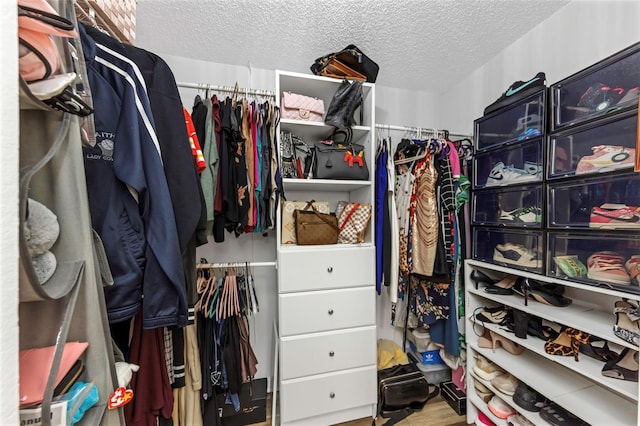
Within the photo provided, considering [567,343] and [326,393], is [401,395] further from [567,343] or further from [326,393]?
[567,343]

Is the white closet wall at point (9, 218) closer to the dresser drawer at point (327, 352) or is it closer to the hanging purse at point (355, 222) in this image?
the dresser drawer at point (327, 352)

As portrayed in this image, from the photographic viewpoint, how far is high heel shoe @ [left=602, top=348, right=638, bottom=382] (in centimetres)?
90

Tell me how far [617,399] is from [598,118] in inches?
47.7

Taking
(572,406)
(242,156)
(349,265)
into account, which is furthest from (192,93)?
(572,406)

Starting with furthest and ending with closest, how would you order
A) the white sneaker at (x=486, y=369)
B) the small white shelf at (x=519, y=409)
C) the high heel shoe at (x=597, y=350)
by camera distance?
the white sneaker at (x=486, y=369), the small white shelf at (x=519, y=409), the high heel shoe at (x=597, y=350)

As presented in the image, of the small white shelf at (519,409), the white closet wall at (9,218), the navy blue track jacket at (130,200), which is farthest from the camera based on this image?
the small white shelf at (519,409)

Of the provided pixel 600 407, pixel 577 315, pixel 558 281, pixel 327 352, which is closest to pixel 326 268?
pixel 327 352

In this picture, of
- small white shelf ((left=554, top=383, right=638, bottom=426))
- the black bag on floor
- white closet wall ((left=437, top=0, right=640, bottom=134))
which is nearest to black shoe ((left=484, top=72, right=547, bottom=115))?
white closet wall ((left=437, top=0, right=640, bottom=134))

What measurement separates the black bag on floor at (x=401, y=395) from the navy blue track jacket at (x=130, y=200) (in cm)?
146

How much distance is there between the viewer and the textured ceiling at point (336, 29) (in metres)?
1.34

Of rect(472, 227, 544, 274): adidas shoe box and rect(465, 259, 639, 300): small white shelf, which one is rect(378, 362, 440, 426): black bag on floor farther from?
rect(472, 227, 544, 274): adidas shoe box

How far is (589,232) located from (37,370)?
173 cm

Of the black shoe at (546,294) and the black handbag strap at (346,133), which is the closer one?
the black shoe at (546,294)

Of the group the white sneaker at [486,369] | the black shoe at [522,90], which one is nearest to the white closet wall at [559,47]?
the black shoe at [522,90]
